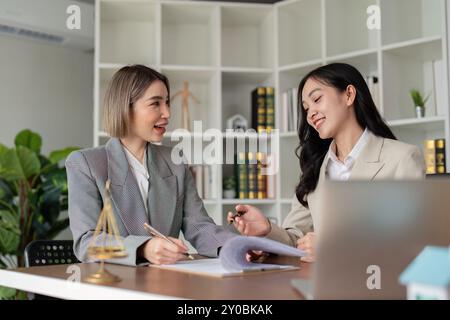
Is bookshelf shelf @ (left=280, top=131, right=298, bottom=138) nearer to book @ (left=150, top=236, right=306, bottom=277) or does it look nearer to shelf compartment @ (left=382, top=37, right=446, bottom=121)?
shelf compartment @ (left=382, top=37, right=446, bottom=121)

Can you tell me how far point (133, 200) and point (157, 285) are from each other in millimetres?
661

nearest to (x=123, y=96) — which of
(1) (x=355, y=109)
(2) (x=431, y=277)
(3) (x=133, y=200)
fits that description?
(3) (x=133, y=200)

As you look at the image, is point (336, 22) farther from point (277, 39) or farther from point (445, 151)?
point (445, 151)

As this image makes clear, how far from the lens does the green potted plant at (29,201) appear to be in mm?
3670

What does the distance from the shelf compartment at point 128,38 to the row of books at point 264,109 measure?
0.76 metres

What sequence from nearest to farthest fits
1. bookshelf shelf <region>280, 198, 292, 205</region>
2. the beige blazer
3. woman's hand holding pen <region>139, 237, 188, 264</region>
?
woman's hand holding pen <region>139, 237, 188, 264</region> < the beige blazer < bookshelf shelf <region>280, 198, 292, 205</region>

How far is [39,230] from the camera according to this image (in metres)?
3.80

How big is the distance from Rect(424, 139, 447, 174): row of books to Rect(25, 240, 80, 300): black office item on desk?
1.98m

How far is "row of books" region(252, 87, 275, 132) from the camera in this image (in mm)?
3658

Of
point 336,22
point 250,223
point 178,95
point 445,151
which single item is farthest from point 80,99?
point 250,223

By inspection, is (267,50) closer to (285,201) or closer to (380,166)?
(285,201)

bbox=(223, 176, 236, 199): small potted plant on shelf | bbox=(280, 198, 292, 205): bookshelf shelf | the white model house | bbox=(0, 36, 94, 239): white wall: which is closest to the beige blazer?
the white model house

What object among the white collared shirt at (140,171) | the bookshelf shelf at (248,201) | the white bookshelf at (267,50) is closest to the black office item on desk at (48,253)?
the white collared shirt at (140,171)

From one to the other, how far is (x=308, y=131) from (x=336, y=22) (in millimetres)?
1630
